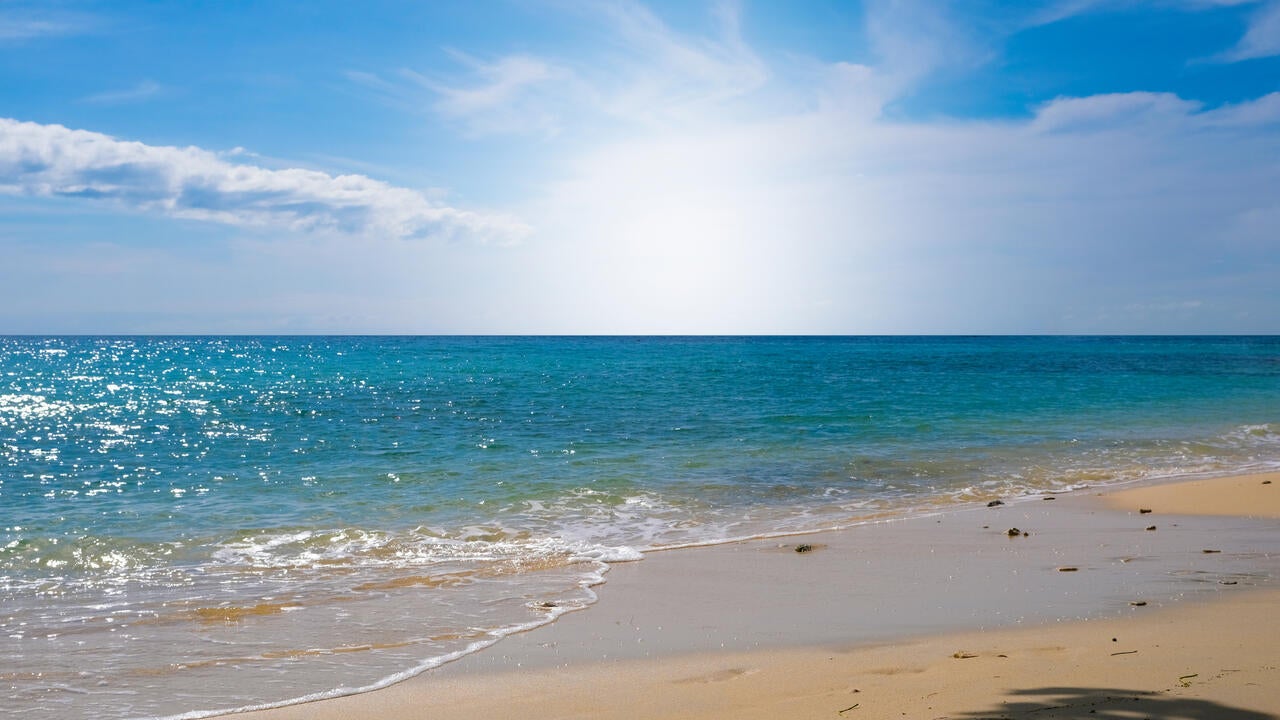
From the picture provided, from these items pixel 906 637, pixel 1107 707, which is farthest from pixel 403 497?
pixel 1107 707

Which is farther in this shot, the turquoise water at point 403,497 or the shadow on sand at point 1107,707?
the turquoise water at point 403,497

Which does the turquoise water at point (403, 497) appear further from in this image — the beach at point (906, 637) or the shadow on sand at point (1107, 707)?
→ the shadow on sand at point (1107, 707)

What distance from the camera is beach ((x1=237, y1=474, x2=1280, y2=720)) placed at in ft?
16.6

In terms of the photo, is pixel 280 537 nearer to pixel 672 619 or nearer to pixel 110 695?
pixel 110 695

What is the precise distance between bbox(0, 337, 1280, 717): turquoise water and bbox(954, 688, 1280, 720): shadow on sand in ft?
13.0

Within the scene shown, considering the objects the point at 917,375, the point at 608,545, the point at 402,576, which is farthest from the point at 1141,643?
the point at 917,375

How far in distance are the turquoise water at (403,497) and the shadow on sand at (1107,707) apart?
13.0 feet

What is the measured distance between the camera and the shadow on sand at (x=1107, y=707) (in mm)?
4484

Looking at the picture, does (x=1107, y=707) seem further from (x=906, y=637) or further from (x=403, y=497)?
(x=403, y=497)

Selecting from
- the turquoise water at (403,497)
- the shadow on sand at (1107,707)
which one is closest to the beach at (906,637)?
the shadow on sand at (1107,707)

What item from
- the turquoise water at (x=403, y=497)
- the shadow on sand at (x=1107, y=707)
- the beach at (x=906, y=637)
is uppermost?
the shadow on sand at (x=1107, y=707)

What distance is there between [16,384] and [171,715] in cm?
5388

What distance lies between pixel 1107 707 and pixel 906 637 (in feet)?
6.07

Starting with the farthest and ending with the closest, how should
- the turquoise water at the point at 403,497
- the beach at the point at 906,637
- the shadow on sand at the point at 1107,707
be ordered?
the turquoise water at the point at 403,497 → the beach at the point at 906,637 → the shadow on sand at the point at 1107,707
